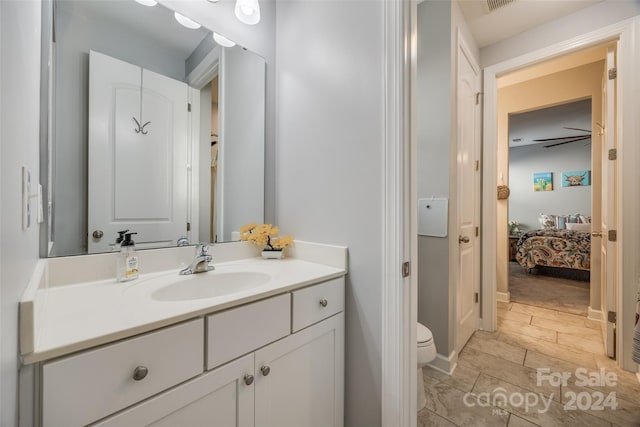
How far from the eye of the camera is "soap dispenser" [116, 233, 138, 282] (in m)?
0.99

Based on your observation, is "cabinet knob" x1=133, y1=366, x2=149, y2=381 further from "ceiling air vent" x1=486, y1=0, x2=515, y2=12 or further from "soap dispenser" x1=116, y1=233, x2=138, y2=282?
"ceiling air vent" x1=486, y1=0, x2=515, y2=12

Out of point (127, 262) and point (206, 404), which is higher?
→ point (127, 262)

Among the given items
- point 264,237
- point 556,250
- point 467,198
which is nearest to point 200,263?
point 264,237

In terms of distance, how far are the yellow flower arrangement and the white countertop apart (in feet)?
0.94

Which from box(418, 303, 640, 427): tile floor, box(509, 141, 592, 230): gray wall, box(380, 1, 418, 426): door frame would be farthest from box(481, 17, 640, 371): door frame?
box(509, 141, 592, 230): gray wall

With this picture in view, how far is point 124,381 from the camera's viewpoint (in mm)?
591

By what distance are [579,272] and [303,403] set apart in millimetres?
5414

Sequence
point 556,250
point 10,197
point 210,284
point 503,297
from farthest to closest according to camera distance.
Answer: point 556,250
point 503,297
point 210,284
point 10,197

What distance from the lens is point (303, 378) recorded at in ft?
3.19

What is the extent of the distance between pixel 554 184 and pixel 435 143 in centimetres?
648

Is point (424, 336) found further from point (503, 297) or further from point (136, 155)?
point (503, 297)

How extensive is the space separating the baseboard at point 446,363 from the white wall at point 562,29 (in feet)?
8.41

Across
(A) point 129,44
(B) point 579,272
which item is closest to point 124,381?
(A) point 129,44

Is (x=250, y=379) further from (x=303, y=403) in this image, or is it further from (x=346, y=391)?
(x=346, y=391)
